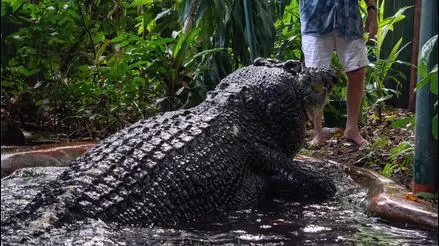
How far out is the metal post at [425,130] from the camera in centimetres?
350

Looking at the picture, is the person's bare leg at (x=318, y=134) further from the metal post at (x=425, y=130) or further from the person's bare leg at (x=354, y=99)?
the metal post at (x=425, y=130)

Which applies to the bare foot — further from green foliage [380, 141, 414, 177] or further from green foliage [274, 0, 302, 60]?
green foliage [274, 0, 302, 60]

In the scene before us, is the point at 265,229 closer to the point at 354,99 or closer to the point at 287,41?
the point at 354,99

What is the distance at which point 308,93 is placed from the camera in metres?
4.75

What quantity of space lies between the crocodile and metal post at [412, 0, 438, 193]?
82 cm

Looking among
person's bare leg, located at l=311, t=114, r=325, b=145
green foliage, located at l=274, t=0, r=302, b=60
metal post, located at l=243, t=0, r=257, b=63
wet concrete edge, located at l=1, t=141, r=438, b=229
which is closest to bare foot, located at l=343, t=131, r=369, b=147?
person's bare leg, located at l=311, t=114, r=325, b=145

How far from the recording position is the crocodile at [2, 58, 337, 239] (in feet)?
10.7

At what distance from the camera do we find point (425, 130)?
3.54 metres

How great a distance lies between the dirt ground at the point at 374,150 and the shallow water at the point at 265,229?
24.5 inches

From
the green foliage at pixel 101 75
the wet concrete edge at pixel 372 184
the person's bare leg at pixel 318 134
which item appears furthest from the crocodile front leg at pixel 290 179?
the green foliage at pixel 101 75

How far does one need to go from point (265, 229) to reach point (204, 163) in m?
0.58

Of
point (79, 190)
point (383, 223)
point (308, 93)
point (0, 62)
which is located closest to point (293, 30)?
point (308, 93)

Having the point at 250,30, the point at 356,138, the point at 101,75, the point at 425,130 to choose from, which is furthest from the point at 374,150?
the point at 101,75

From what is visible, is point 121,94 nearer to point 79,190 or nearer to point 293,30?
point 293,30
